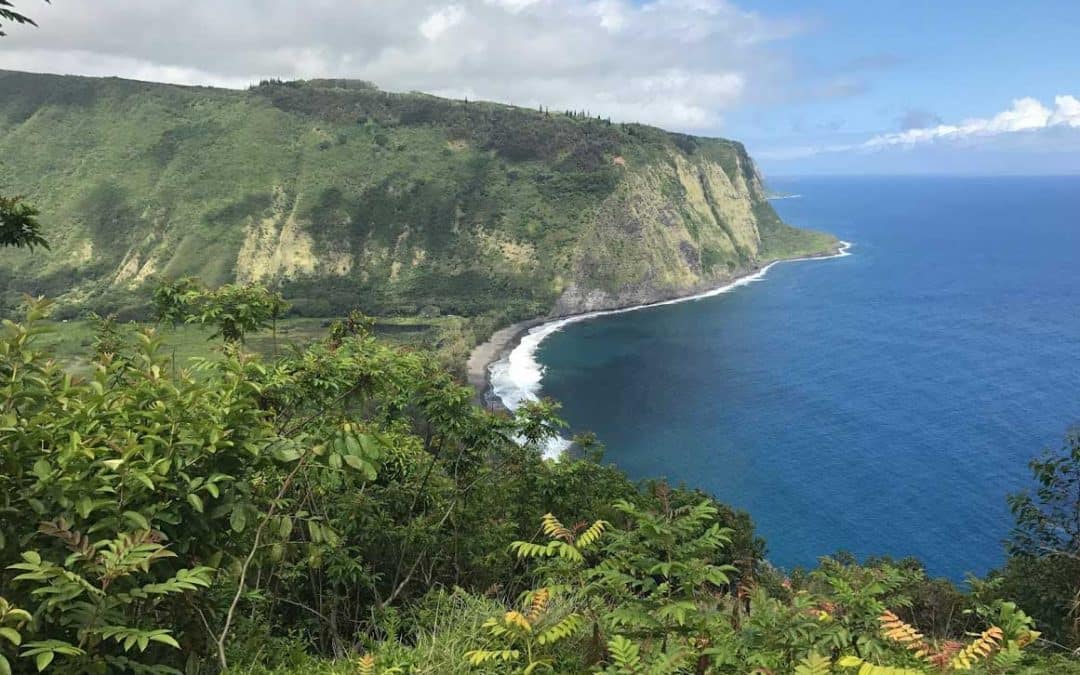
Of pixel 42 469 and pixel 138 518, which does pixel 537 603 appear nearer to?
pixel 138 518

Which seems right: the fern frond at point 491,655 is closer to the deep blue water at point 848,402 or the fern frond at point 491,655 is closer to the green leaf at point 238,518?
the green leaf at point 238,518

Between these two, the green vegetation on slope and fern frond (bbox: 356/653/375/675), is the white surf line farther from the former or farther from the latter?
fern frond (bbox: 356/653/375/675)

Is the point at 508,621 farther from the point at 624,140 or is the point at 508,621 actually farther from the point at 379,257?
the point at 624,140

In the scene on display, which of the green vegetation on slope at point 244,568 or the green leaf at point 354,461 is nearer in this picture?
the green vegetation on slope at point 244,568

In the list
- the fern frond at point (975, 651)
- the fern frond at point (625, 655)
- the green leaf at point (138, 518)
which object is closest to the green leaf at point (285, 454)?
the green leaf at point (138, 518)

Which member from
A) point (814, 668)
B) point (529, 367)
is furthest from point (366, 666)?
point (529, 367)

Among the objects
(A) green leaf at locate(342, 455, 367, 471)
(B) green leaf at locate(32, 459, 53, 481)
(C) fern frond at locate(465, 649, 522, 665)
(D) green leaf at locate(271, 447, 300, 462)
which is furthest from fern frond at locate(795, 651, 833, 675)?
(B) green leaf at locate(32, 459, 53, 481)
